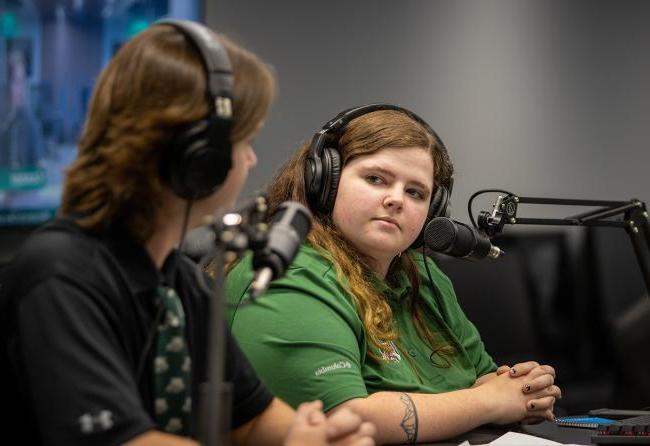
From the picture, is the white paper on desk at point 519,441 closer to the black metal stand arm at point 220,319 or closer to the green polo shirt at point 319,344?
the green polo shirt at point 319,344

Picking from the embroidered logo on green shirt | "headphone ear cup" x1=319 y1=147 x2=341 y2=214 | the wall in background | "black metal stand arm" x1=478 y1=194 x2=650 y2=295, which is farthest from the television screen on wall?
"black metal stand arm" x1=478 y1=194 x2=650 y2=295

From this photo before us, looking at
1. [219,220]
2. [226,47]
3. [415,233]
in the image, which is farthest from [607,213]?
[219,220]

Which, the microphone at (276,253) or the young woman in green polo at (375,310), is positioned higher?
the microphone at (276,253)

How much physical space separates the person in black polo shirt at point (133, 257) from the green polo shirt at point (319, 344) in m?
0.31

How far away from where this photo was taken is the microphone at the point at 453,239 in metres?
1.62

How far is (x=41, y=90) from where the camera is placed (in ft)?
8.13

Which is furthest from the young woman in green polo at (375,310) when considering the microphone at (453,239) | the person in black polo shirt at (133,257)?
the person in black polo shirt at (133,257)

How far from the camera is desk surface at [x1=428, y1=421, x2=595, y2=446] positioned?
161cm

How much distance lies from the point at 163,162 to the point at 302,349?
553 millimetres

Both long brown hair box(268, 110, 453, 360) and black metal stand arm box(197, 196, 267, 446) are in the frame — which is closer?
black metal stand arm box(197, 196, 267, 446)

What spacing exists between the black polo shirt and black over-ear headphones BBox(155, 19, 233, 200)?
11cm

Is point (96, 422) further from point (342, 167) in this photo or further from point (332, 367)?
point (342, 167)

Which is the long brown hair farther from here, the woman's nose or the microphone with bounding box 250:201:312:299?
the microphone with bounding box 250:201:312:299

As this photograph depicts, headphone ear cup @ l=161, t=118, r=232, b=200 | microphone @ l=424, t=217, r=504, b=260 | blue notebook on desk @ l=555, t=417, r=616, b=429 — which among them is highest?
headphone ear cup @ l=161, t=118, r=232, b=200
